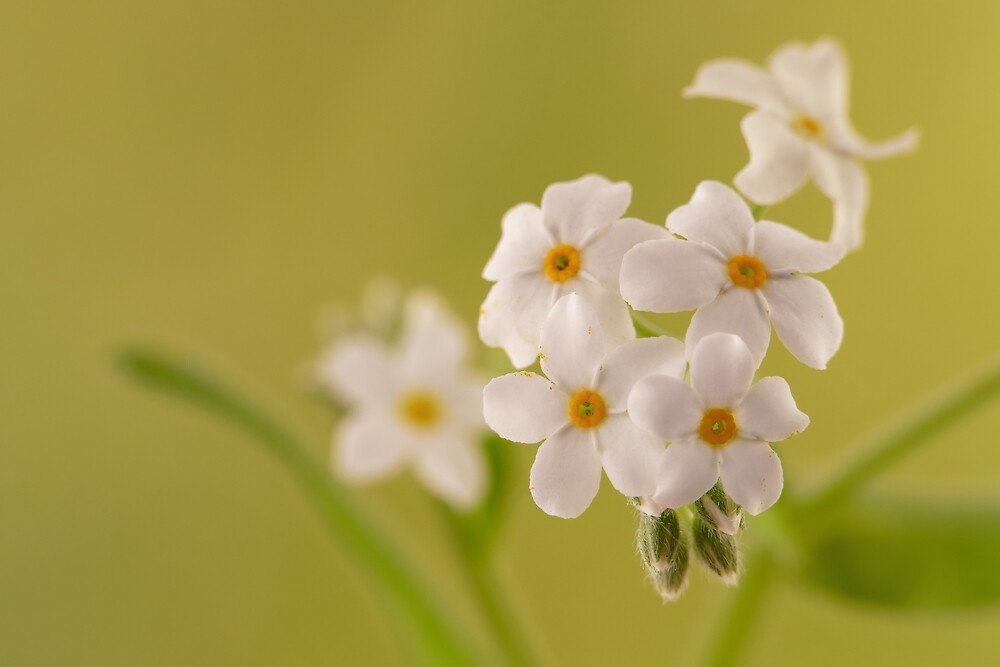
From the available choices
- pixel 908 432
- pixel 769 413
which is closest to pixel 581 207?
pixel 769 413

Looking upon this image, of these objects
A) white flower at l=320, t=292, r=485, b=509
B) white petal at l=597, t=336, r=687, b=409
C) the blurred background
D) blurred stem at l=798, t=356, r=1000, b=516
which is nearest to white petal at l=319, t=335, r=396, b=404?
white flower at l=320, t=292, r=485, b=509

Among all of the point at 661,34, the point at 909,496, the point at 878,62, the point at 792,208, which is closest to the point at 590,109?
the point at 661,34

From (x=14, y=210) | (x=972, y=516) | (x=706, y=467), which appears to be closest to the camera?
(x=706, y=467)

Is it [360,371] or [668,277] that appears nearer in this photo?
[668,277]

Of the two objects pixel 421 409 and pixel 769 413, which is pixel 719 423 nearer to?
pixel 769 413

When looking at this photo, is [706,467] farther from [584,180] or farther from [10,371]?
[10,371]

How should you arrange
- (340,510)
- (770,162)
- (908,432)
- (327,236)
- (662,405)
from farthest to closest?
1. (327,236)
2. (340,510)
3. (908,432)
4. (770,162)
5. (662,405)

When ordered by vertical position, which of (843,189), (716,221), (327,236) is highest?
(327,236)
